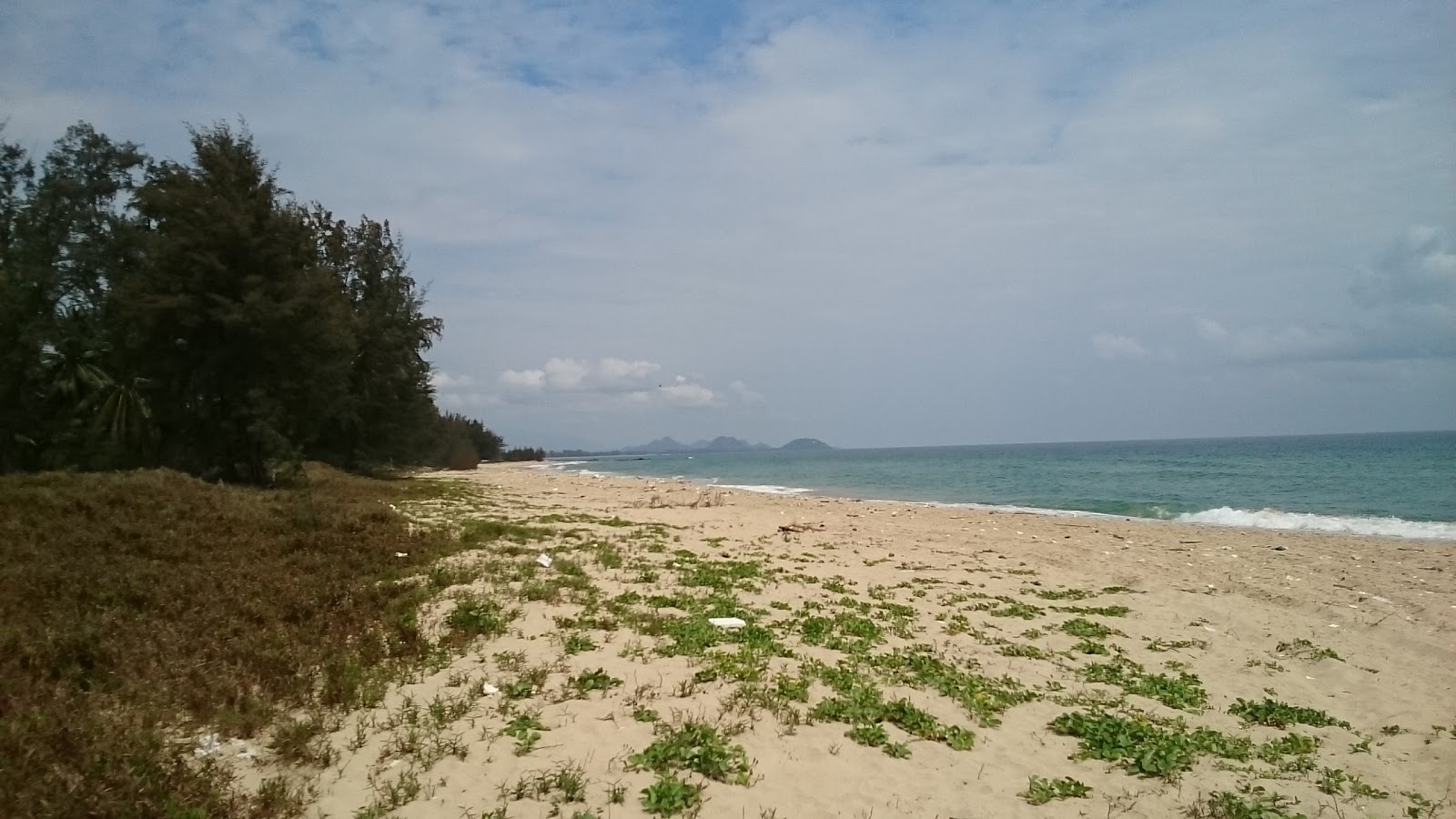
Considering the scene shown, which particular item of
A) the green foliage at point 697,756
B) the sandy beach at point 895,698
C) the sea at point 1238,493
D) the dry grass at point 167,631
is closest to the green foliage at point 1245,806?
the sandy beach at point 895,698

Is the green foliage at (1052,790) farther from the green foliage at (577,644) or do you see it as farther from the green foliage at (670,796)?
the green foliage at (577,644)

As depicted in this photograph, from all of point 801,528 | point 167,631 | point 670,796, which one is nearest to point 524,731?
point 670,796

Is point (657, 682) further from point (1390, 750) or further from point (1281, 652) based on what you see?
point (1281, 652)

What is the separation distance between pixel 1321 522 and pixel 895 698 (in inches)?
1131

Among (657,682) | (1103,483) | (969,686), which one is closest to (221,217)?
(657,682)

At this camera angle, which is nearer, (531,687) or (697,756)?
(697,756)

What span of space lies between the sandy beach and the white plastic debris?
31cm

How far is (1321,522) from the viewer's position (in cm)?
2794

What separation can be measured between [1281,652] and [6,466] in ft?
99.7

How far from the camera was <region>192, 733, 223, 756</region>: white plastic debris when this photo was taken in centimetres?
517

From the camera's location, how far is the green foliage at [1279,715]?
6.93m

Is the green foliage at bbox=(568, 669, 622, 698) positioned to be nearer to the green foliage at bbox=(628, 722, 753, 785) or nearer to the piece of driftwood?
the green foliage at bbox=(628, 722, 753, 785)

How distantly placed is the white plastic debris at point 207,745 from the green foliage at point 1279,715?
8083mm

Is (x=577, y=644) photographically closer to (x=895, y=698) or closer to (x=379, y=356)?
(x=895, y=698)
